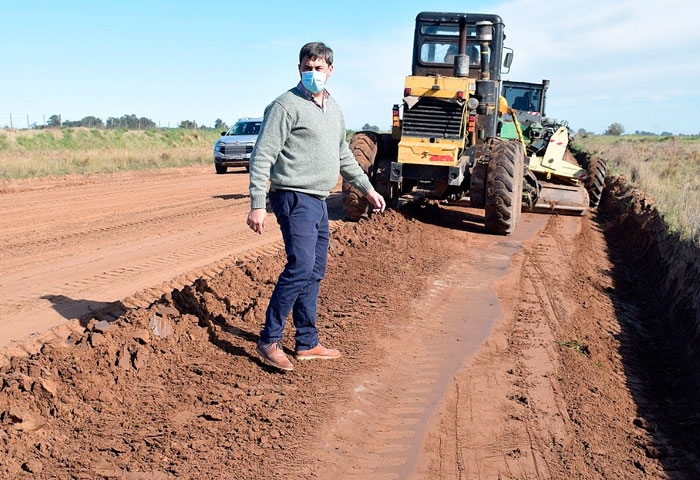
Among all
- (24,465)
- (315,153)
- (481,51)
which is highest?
(481,51)

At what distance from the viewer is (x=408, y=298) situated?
6.87 m

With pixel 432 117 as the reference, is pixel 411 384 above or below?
below

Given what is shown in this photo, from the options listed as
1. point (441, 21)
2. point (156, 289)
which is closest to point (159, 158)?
point (441, 21)

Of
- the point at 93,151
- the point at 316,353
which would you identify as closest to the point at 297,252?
the point at 316,353

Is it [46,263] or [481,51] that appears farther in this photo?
[481,51]

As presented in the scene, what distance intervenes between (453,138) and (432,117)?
→ 1.51ft

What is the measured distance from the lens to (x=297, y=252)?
4.46m

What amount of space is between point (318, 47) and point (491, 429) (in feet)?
8.60

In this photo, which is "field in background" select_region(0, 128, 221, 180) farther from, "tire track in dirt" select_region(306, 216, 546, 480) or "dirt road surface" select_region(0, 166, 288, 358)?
"tire track in dirt" select_region(306, 216, 546, 480)

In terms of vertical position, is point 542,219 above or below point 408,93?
below

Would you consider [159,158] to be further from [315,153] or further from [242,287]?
[315,153]

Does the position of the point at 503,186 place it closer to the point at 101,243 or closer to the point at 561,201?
the point at 561,201

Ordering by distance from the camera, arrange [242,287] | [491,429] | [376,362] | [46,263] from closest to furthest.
→ 1. [491,429]
2. [376,362]
3. [242,287]
4. [46,263]

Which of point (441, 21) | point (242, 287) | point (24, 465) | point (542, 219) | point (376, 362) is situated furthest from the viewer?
point (542, 219)
